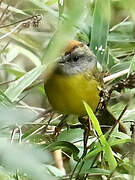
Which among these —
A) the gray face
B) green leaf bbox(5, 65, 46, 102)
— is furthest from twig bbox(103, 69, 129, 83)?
green leaf bbox(5, 65, 46, 102)

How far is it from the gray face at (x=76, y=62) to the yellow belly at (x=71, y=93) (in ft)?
0.19

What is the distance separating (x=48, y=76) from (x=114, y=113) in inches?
11.6

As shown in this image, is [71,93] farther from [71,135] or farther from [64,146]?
[64,146]

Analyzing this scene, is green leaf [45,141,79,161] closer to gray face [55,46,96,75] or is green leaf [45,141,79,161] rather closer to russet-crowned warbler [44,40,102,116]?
russet-crowned warbler [44,40,102,116]

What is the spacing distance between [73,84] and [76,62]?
0.20 metres

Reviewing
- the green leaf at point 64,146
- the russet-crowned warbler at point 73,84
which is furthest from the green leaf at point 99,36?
the green leaf at point 64,146

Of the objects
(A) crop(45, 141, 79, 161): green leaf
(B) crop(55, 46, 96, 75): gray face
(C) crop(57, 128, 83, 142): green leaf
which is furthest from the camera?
(B) crop(55, 46, 96, 75): gray face

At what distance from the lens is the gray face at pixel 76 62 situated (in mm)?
1796

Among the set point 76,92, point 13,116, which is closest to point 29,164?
point 13,116

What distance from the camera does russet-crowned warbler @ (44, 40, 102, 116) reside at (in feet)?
5.47

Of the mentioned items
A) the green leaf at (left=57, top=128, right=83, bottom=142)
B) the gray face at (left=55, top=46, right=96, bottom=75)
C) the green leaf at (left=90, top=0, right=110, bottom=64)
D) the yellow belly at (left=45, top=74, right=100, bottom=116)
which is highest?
the green leaf at (left=90, top=0, right=110, bottom=64)

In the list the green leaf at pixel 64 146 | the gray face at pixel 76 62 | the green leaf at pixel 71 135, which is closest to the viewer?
the green leaf at pixel 64 146

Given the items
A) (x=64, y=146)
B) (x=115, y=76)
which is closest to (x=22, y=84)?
(x=64, y=146)

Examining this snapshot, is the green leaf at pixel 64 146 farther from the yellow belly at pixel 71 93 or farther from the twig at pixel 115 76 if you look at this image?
the twig at pixel 115 76
